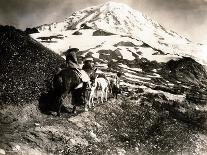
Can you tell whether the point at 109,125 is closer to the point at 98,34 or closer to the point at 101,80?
the point at 101,80

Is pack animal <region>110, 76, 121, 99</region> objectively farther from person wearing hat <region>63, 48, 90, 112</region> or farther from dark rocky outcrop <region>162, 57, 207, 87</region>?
dark rocky outcrop <region>162, 57, 207, 87</region>

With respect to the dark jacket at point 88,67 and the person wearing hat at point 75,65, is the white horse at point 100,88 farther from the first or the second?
the person wearing hat at point 75,65

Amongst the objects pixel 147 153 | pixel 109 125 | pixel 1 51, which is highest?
pixel 1 51

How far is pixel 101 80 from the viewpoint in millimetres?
22328

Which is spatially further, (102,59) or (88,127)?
(102,59)

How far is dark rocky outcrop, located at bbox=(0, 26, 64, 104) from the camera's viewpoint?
54.9ft

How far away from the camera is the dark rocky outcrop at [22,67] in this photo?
16734 mm

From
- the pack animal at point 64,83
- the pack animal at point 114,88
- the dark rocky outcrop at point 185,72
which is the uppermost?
the pack animal at point 64,83

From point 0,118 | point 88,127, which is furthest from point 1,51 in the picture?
point 88,127

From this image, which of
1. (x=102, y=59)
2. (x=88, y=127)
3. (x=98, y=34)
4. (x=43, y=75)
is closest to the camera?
(x=88, y=127)

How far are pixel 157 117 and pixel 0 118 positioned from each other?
10.2 meters

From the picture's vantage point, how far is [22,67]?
18.0 m

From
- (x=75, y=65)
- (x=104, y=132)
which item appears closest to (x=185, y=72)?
(x=104, y=132)

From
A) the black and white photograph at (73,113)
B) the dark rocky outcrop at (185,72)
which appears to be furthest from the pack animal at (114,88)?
the dark rocky outcrop at (185,72)
